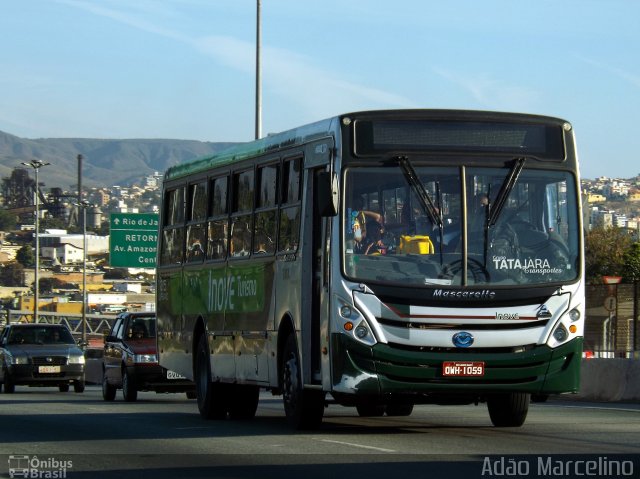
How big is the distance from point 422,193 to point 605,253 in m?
89.2

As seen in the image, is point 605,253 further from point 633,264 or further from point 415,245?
point 415,245

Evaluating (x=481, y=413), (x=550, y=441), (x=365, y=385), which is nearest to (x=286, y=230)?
(x=365, y=385)

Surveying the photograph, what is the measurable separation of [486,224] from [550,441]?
220 centimetres

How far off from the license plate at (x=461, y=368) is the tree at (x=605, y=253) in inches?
3254

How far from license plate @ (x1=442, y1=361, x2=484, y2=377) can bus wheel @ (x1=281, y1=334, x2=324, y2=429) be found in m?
1.70

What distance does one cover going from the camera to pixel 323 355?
15531 millimetres

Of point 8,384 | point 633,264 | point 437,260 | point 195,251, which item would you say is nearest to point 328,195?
point 437,260

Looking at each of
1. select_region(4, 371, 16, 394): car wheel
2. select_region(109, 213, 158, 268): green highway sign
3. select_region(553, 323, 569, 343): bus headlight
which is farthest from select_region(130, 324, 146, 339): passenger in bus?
select_region(109, 213, 158, 268): green highway sign

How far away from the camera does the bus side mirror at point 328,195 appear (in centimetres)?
1519

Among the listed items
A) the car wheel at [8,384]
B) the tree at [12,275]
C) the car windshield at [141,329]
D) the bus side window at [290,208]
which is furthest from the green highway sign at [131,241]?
the tree at [12,275]

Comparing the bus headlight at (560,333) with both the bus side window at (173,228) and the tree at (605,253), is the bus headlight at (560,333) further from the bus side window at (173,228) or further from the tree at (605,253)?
the tree at (605,253)

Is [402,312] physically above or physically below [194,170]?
below

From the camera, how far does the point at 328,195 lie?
1523 cm

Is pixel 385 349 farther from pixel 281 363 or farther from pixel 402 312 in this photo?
pixel 281 363
